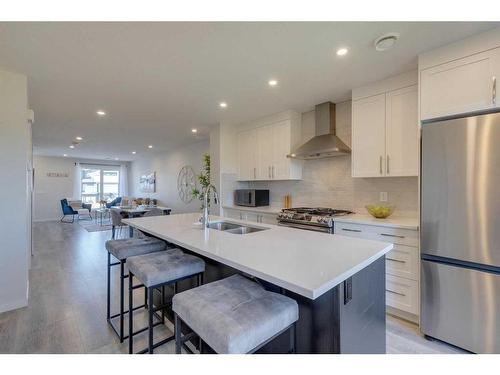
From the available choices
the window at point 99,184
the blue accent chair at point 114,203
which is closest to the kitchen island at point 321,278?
the blue accent chair at point 114,203

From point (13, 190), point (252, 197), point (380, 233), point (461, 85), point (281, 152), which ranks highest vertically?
point (461, 85)

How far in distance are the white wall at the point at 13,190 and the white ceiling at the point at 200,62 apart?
0.28 meters

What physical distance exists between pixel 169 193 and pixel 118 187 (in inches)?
179

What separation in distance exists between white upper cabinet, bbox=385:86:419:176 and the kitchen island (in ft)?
4.52

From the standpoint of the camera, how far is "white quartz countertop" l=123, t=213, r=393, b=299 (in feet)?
3.23

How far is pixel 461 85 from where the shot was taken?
6.27 ft

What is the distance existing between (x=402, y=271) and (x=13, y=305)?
3.98 meters

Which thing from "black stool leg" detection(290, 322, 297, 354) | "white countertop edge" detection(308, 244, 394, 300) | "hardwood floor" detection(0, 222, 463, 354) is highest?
"white countertop edge" detection(308, 244, 394, 300)

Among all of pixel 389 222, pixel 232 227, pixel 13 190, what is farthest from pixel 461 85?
pixel 13 190

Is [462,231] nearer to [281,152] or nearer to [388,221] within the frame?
[388,221]

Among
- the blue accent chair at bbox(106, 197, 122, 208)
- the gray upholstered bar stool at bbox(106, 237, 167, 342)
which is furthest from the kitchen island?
the blue accent chair at bbox(106, 197, 122, 208)

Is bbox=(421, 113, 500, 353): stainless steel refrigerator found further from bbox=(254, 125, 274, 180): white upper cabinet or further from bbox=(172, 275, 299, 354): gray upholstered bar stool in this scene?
bbox=(254, 125, 274, 180): white upper cabinet
